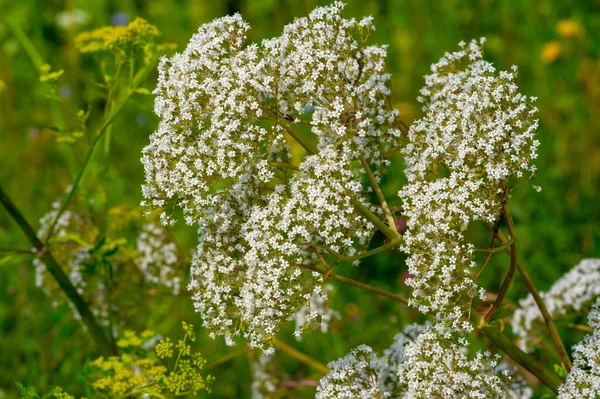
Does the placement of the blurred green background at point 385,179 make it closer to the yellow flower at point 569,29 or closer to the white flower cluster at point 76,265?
the yellow flower at point 569,29

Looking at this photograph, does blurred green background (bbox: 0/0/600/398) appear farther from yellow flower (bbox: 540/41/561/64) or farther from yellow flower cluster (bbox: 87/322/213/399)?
yellow flower cluster (bbox: 87/322/213/399)

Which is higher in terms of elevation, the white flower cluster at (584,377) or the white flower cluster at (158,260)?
the white flower cluster at (158,260)

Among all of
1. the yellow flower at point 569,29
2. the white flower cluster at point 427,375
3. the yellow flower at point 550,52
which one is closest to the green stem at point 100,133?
the white flower cluster at point 427,375

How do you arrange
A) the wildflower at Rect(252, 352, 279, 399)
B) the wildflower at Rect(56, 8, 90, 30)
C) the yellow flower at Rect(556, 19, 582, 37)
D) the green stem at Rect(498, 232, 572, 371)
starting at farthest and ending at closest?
the wildflower at Rect(56, 8, 90, 30) < the yellow flower at Rect(556, 19, 582, 37) < the wildflower at Rect(252, 352, 279, 399) < the green stem at Rect(498, 232, 572, 371)

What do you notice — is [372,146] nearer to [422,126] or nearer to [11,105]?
[422,126]

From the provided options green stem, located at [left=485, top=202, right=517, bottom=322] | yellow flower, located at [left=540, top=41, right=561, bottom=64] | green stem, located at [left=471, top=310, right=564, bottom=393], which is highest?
yellow flower, located at [left=540, top=41, right=561, bottom=64]

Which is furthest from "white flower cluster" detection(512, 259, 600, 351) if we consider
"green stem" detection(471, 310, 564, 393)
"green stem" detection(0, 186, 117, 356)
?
"green stem" detection(0, 186, 117, 356)

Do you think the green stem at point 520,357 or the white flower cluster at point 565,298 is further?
the white flower cluster at point 565,298
